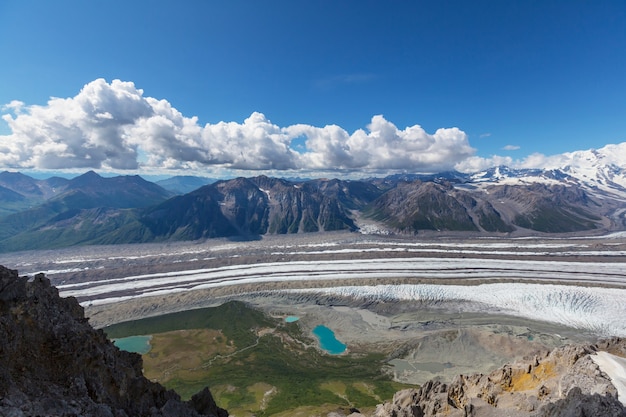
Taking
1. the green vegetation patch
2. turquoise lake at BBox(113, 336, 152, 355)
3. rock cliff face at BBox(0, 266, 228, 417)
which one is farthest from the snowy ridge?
rock cliff face at BBox(0, 266, 228, 417)

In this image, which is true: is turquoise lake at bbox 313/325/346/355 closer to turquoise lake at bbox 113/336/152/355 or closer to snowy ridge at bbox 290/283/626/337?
snowy ridge at bbox 290/283/626/337

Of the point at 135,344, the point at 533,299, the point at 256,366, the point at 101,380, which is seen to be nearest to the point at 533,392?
the point at 101,380

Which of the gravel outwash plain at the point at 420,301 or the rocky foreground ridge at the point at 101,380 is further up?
the rocky foreground ridge at the point at 101,380

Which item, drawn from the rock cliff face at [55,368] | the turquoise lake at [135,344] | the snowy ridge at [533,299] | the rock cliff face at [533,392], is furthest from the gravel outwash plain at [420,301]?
the rock cliff face at [55,368]

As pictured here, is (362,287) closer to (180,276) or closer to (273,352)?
(273,352)

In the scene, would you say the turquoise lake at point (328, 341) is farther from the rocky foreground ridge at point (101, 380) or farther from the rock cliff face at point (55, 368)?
the rock cliff face at point (55, 368)

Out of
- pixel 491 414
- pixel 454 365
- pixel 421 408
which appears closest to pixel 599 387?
pixel 491 414
